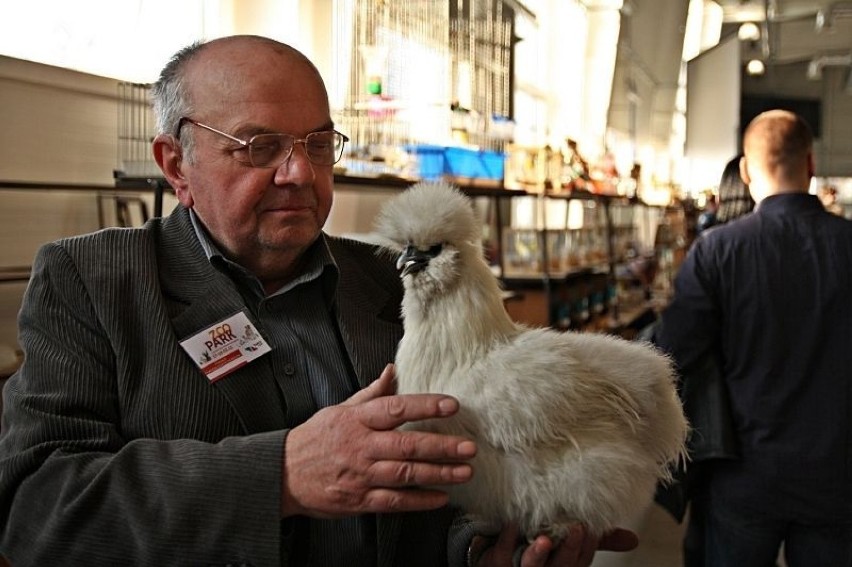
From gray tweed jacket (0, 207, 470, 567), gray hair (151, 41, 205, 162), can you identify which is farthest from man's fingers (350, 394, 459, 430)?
gray hair (151, 41, 205, 162)

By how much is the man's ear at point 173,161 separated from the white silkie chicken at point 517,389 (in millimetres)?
465

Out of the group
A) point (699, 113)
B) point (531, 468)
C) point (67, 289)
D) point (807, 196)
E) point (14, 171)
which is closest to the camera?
point (531, 468)

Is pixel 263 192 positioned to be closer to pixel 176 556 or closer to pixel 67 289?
pixel 67 289

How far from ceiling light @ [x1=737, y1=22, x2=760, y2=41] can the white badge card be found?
1045 cm

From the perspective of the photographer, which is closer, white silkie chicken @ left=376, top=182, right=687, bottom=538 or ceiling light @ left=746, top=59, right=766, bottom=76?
white silkie chicken @ left=376, top=182, right=687, bottom=538

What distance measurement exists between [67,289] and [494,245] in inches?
132

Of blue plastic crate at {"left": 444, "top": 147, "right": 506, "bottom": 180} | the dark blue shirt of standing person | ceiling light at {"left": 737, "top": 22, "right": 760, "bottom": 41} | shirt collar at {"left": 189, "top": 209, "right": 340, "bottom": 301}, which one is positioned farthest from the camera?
ceiling light at {"left": 737, "top": 22, "right": 760, "bottom": 41}

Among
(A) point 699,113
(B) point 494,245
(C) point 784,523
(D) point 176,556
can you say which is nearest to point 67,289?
(D) point 176,556

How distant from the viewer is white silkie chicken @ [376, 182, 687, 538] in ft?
3.18

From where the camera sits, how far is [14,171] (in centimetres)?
220

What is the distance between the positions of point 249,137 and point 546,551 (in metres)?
0.76

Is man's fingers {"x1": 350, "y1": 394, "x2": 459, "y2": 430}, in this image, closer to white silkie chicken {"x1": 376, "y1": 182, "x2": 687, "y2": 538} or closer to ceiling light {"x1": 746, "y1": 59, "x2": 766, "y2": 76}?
white silkie chicken {"x1": 376, "y1": 182, "x2": 687, "y2": 538}

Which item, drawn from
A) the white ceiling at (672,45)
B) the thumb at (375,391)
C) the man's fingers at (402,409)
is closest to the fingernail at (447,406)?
the man's fingers at (402,409)

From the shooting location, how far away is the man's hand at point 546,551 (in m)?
1.01
